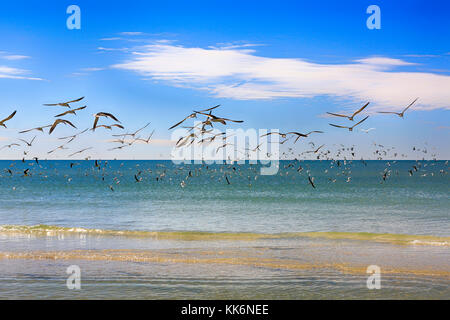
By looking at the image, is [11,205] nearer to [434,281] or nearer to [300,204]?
[300,204]

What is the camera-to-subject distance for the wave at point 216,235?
21.5m

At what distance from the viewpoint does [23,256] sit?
16703 mm

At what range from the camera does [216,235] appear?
2298cm

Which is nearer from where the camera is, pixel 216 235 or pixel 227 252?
pixel 227 252

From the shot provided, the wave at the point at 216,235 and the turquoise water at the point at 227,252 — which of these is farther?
the wave at the point at 216,235

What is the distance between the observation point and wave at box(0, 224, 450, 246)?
848 inches

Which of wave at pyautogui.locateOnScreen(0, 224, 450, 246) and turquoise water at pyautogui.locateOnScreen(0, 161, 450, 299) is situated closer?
turquoise water at pyautogui.locateOnScreen(0, 161, 450, 299)

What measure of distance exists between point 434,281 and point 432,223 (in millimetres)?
15226
